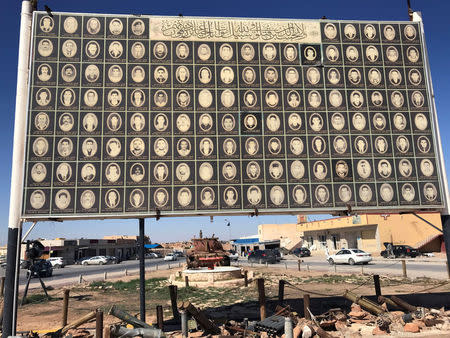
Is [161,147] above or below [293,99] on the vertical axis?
below

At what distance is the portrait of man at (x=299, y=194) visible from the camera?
1096 centimetres

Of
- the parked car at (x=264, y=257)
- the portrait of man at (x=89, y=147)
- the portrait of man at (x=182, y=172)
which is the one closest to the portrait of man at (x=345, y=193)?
the portrait of man at (x=182, y=172)

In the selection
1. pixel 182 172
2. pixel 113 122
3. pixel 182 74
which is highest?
pixel 182 74

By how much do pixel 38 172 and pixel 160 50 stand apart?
577 cm

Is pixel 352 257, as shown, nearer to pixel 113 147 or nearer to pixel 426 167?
pixel 426 167

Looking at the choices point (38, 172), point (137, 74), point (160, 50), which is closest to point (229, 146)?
point (137, 74)

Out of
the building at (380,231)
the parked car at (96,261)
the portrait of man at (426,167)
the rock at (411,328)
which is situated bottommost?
the parked car at (96,261)

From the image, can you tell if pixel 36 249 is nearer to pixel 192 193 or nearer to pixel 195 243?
pixel 192 193

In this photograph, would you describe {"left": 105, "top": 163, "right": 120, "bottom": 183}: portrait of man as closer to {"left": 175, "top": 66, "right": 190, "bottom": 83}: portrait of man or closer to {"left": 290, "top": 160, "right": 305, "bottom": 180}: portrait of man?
{"left": 175, "top": 66, "right": 190, "bottom": 83}: portrait of man

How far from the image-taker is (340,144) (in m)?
11.6

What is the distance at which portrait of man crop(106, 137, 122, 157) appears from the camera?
35.4 ft

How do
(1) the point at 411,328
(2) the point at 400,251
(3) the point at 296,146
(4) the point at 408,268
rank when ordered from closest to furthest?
(1) the point at 411,328 → (3) the point at 296,146 → (4) the point at 408,268 → (2) the point at 400,251

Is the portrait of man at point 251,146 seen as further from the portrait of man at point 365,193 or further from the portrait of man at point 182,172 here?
the portrait of man at point 365,193

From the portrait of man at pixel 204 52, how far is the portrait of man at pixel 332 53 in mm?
4385
